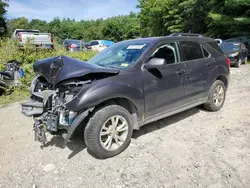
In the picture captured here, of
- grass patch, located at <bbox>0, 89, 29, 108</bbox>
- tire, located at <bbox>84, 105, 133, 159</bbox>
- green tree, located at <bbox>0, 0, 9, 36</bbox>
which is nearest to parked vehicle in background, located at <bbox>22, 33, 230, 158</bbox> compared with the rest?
tire, located at <bbox>84, 105, 133, 159</bbox>

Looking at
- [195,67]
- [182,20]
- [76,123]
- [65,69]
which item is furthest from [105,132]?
[182,20]

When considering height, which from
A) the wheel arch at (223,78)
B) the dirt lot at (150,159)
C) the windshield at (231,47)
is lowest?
the dirt lot at (150,159)

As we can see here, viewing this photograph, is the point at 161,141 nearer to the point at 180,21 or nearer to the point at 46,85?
the point at 46,85

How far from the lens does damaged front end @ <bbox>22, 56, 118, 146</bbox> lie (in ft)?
9.03

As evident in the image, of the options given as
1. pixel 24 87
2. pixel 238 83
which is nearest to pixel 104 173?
pixel 24 87

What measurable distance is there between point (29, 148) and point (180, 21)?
23225 millimetres

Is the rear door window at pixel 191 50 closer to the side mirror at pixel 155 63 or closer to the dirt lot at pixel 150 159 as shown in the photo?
the side mirror at pixel 155 63

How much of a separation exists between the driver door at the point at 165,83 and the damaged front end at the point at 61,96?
68cm

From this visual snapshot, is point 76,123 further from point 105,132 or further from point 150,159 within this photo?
point 150,159

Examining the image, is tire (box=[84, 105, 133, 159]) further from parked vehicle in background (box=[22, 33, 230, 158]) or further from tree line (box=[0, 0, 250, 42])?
tree line (box=[0, 0, 250, 42])

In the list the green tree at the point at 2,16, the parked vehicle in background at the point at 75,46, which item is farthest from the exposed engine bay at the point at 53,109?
the green tree at the point at 2,16

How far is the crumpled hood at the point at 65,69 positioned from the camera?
276 cm

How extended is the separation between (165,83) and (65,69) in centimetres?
163

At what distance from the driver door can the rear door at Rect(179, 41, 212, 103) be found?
0.56 feet
